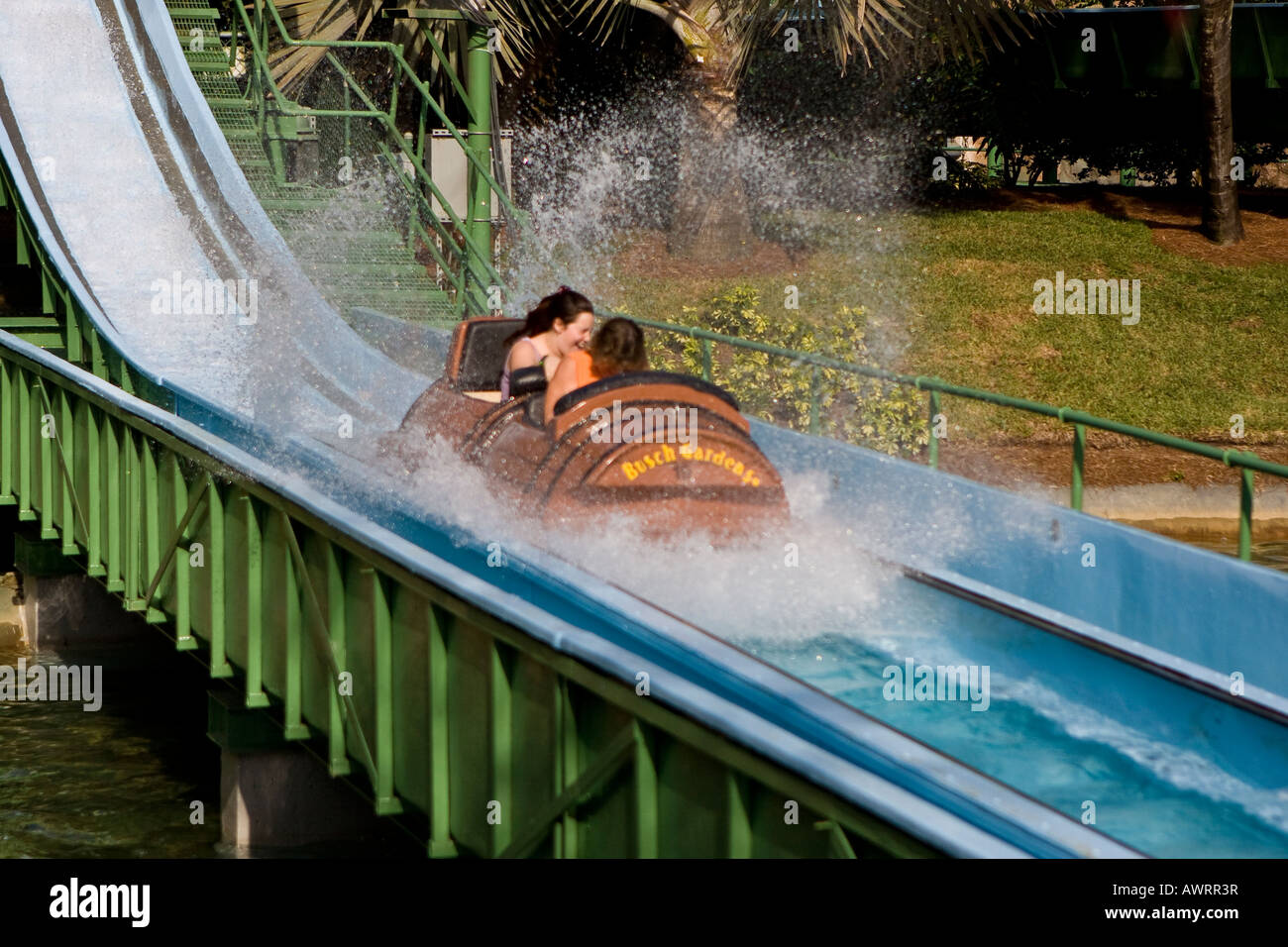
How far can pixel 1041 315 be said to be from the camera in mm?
17594

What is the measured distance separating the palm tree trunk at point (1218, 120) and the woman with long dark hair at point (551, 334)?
1236 cm

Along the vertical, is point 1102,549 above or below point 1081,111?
below

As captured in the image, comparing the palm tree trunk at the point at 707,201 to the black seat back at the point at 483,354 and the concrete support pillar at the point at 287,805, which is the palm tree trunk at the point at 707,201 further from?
the concrete support pillar at the point at 287,805

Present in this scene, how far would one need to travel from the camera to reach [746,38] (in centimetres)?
1648

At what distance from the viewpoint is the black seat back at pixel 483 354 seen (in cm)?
800

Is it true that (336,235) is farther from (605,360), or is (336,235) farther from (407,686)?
(407,686)

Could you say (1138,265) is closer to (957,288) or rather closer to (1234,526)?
(957,288)

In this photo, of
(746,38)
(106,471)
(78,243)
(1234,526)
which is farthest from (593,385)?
(746,38)

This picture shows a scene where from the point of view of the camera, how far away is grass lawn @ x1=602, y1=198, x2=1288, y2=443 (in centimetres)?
1588

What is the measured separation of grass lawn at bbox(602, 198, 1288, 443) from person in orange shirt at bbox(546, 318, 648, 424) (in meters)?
8.67

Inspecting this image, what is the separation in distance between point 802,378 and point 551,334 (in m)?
6.46

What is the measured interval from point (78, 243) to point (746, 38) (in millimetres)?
7054

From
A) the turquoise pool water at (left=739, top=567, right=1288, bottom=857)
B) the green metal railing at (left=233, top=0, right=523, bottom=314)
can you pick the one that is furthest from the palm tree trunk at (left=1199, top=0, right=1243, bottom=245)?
the turquoise pool water at (left=739, top=567, right=1288, bottom=857)

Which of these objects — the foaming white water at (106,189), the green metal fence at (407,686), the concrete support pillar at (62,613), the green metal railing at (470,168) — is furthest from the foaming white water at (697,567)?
the green metal railing at (470,168)
